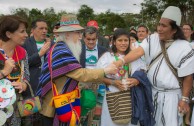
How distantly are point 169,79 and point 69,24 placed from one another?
1.49 m

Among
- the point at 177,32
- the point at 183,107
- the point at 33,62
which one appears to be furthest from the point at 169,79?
the point at 33,62

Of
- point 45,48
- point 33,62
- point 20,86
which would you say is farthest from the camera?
point 33,62

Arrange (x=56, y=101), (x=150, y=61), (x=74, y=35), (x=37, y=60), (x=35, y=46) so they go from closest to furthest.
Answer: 1. (x=56, y=101)
2. (x=74, y=35)
3. (x=150, y=61)
4. (x=37, y=60)
5. (x=35, y=46)

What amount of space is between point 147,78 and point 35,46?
2389mm

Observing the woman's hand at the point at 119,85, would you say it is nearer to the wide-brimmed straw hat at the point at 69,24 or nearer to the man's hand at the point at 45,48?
the wide-brimmed straw hat at the point at 69,24

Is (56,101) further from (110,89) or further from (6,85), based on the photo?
(110,89)

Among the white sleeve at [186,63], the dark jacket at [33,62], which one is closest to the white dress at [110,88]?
the white sleeve at [186,63]

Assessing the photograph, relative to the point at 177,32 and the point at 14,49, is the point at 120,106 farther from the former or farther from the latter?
the point at 14,49

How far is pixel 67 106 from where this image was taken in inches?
147

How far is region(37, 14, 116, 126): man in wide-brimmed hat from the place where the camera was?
363cm

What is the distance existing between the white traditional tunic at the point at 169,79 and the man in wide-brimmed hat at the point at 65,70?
0.67 meters

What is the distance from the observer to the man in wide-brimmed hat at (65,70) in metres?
3.63

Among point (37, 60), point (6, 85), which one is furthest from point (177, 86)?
point (37, 60)

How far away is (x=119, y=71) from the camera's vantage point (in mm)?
4266
